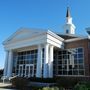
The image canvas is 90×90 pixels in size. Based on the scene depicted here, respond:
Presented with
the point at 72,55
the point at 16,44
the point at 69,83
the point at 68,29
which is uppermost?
the point at 68,29

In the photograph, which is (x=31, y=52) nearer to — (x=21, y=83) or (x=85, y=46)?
(x=85, y=46)

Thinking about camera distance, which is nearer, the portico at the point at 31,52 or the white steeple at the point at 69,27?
the portico at the point at 31,52

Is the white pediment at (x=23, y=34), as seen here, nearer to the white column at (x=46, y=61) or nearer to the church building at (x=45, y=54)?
the church building at (x=45, y=54)

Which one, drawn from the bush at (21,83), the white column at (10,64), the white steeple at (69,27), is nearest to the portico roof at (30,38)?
the white column at (10,64)

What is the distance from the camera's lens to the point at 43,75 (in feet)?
87.9

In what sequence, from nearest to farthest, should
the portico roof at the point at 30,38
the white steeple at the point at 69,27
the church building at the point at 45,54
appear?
the church building at the point at 45,54, the portico roof at the point at 30,38, the white steeple at the point at 69,27

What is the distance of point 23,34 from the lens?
31.5 meters

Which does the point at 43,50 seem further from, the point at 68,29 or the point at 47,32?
the point at 68,29

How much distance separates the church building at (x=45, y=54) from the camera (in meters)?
27.2

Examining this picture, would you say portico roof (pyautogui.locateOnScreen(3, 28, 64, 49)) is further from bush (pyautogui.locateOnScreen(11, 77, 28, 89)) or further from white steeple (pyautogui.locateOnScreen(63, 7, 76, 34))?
white steeple (pyautogui.locateOnScreen(63, 7, 76, 34))

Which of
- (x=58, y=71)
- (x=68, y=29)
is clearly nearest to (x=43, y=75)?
(x=58, y=71)

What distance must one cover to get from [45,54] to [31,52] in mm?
6299

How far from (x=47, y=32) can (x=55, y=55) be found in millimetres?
5678

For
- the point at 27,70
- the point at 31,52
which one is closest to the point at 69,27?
the point at 31,52
